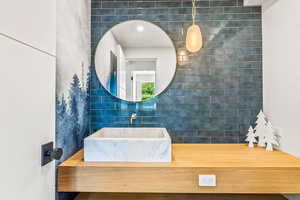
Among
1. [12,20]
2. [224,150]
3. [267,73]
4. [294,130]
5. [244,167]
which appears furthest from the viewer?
[267,73]

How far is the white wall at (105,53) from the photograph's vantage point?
2.07 m

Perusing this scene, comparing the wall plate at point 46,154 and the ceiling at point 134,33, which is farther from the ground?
the ceiling at point 134,33

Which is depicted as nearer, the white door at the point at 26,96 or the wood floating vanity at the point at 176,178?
the white door at the point at 26,96

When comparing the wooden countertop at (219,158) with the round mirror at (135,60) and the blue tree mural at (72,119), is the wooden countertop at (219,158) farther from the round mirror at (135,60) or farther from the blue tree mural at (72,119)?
the round mirror at (135,60)

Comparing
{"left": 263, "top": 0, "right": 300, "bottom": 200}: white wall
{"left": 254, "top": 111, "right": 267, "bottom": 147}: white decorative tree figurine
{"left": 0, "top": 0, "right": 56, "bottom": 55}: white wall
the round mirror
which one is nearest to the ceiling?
the round mirror

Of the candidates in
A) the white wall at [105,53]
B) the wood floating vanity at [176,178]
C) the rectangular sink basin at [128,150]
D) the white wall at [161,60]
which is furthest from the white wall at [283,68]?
the white wall at [105,53]

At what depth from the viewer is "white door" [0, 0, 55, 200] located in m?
0.85

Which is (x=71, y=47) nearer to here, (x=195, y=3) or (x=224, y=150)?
(x=195, y=3)

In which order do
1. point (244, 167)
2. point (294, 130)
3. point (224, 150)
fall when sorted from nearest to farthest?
point (244, 167), point (294, 130), point (224, 150)

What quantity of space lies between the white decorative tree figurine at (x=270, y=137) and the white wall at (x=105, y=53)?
1.51m

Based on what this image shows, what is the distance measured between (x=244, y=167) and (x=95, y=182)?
920 mm

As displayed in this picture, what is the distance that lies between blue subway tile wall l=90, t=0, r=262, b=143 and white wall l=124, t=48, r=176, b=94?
2.8 inches

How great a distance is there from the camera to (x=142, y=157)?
1403 mm

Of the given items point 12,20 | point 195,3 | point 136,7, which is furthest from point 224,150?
point 12,20
